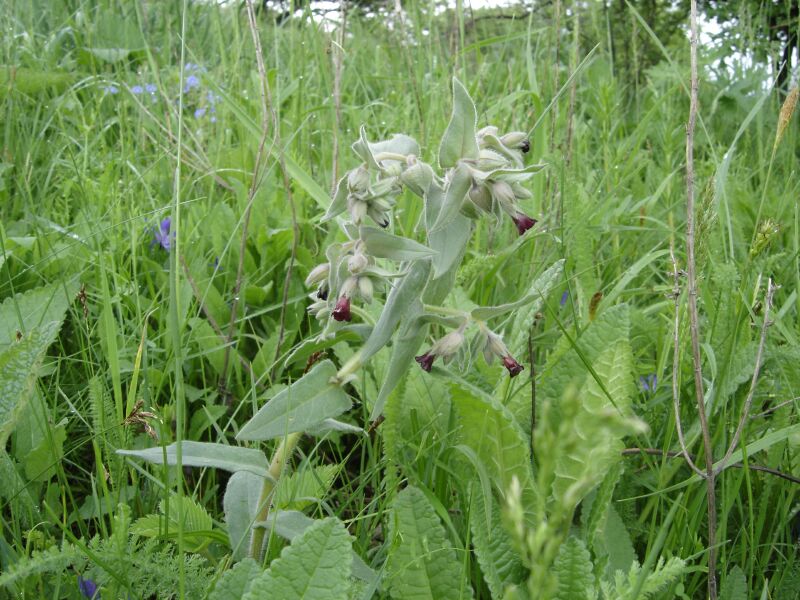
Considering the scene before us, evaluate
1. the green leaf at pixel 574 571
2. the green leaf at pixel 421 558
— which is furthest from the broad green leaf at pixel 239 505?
the green leaf at pixel 574 571

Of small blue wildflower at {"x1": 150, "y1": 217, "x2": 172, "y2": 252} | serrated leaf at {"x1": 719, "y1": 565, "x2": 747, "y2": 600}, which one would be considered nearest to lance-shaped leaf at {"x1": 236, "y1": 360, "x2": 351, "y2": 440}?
serrated leaf at {"x1": 719, "y1": 565, "x2": 747, "y2": 600}

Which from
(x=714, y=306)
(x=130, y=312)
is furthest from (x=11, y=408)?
(x=714, y=306)

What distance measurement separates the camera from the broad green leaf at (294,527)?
1.12 m

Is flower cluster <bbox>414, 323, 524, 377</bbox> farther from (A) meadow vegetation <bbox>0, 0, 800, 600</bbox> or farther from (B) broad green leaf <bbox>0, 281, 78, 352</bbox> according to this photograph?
(B) broad green leaf <bbox>0, 281, 78, 352</bbox>

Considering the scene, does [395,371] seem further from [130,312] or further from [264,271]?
[264,271]

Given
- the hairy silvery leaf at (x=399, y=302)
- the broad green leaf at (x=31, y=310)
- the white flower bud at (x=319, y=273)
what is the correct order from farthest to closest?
the broad green leaf at (x=31, y=310)
the white flower bud at (x=319, y=273)
the hairy silvery leaf at (x=399, y=302)

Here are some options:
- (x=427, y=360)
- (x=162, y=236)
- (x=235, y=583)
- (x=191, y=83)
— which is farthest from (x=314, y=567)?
(x=191, y=83)

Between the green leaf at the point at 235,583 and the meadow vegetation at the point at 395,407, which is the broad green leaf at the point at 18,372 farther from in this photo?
the green leaf at the point at 235,583

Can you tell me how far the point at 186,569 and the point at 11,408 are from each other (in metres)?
0.35

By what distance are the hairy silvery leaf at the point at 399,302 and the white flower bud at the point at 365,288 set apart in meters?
0.03

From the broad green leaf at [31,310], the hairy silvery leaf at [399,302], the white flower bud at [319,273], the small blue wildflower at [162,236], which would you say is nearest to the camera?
the hairy silvery leaf at [399,302]

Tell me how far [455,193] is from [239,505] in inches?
24.5

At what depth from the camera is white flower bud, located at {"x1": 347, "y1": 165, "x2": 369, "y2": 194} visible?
118cm

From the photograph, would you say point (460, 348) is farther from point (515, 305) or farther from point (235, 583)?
point (235, 583)
